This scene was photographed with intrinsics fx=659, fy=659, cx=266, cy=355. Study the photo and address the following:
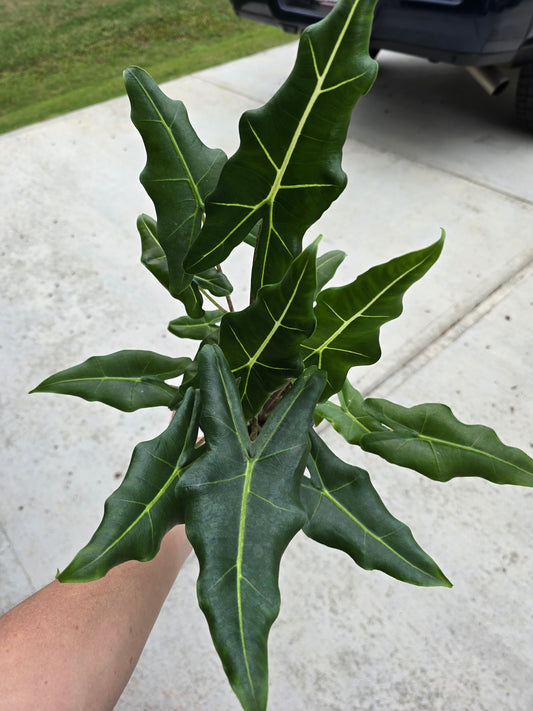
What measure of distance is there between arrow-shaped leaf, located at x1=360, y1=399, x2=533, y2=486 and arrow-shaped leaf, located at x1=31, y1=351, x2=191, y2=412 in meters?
0.30

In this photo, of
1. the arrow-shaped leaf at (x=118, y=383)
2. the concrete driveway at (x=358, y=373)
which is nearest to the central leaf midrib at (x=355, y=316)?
the arrow-shaped leaf at (x=118, y=383)

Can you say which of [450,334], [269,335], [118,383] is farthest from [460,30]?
[269,335]

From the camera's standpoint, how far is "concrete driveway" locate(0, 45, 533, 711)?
1208mm

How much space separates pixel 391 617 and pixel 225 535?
0.85 m

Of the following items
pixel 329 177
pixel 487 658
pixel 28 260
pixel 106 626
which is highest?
pixel 329 177

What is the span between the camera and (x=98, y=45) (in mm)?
4094

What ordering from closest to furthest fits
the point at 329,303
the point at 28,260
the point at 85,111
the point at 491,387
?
the point at 329,303 < the point at 491,387 < the point at 28,260 < the point at 85,111

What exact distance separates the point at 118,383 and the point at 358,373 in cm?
92

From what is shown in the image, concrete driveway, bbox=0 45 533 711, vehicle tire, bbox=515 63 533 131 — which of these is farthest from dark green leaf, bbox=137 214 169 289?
vehicle tire, bbox=515 63 533 131

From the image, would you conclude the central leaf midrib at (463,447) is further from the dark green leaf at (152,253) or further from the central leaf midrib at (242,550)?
the dark green leaf at (152,253)

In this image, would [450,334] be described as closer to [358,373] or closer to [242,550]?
[358,373]

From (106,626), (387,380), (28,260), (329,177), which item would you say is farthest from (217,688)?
(28,260)

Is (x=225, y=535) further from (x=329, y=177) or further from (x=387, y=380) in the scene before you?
(x=387, y=380)

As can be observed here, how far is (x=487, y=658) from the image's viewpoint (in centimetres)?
120
